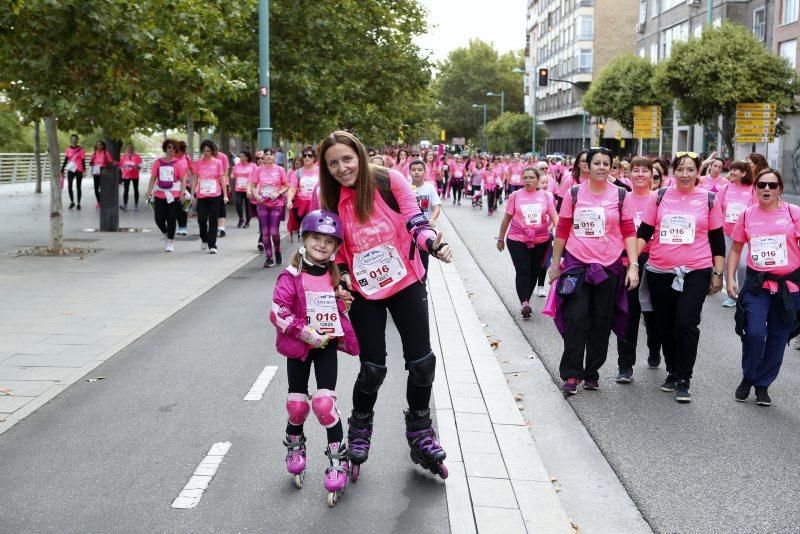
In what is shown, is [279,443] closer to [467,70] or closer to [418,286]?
[418,286]

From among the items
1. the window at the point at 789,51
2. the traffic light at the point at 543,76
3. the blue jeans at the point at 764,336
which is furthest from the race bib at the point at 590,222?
the traffic light at the point at 543,76

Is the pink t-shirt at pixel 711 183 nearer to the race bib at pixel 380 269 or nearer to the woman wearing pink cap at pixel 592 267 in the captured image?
the woman wearing pink cap at pixel 592 267

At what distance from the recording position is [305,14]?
1144 inches

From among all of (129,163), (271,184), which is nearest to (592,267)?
(271,184)

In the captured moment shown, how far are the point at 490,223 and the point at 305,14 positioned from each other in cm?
822

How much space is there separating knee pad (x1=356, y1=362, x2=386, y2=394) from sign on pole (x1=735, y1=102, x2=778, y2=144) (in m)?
27.9

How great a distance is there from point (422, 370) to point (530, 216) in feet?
20.3

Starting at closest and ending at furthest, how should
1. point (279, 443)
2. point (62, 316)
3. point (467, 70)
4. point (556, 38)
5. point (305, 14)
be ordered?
point (279, 443), point (62, 316), point (305, 14), point (556, 38), point (467, 70)

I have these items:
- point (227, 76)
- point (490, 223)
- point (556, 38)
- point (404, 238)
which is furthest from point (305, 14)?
point (556, 38)

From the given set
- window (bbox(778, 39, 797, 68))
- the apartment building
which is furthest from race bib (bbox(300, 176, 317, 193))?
the apartment building

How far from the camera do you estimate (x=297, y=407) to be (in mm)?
5023

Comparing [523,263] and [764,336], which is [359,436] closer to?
[764,336]

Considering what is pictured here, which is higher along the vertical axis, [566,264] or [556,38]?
[556,38]

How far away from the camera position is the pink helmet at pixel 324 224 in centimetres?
485
